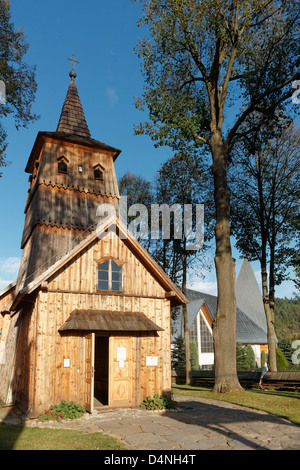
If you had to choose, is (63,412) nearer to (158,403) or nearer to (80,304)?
(158,403)

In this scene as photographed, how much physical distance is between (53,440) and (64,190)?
1264 cm

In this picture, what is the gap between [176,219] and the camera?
1131 inches

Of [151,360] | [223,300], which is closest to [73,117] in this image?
[223,300]

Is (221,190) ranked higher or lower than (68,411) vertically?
higher

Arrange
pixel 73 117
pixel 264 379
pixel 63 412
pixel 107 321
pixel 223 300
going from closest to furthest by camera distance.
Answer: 1. pixel 63 412
2. pixel 107 321
3. pixel 223 300
4. pixel 264 379
5. pixel 73 117

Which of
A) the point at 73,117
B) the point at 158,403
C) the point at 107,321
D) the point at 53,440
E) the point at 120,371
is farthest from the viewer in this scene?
the point at 73,117

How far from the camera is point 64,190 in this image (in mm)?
19719

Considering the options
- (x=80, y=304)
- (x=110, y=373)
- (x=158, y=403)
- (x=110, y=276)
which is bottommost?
(x=158, y=403)

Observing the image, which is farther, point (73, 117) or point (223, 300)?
point (73, 117)

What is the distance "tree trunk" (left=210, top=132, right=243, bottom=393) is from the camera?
58.4 feet

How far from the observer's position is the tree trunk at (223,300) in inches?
701

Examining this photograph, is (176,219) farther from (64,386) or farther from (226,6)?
(64,386)
